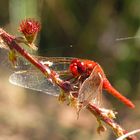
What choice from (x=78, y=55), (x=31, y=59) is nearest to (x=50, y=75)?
(x=31, y=59)

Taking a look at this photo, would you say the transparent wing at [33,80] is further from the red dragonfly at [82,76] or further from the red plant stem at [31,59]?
the red plant stem at [31,59]

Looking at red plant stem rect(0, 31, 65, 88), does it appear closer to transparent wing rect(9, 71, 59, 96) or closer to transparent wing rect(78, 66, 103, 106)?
transparent wing rect(78, 66, 103, 106)

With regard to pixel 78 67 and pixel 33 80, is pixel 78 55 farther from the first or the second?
pixel 78 67

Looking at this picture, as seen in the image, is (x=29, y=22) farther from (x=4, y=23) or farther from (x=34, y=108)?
(x=34, y=108)

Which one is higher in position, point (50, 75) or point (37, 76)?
point (50, 75)

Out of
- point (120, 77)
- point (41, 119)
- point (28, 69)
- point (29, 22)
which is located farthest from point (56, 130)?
point (29, 22)

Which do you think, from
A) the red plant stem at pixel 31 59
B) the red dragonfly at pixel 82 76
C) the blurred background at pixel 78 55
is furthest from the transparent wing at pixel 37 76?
the blurred background at pixel 78 55

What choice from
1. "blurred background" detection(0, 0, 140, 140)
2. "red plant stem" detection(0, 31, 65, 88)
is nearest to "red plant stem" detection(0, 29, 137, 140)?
"red plant stem" detection(0, 31, 65, 88)
